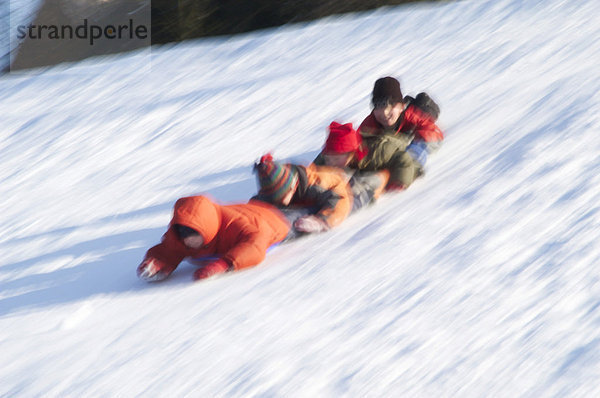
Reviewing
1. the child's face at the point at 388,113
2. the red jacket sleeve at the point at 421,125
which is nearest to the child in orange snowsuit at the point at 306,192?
the child's face at the point at 388,113

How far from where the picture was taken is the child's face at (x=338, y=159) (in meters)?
4.05

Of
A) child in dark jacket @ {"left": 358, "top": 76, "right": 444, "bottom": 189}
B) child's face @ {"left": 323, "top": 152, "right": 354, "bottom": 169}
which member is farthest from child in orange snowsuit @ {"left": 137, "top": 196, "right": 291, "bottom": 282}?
child in dark jacket @ {"left": 358, "top": 76, "right": 444, "bottom": 189}

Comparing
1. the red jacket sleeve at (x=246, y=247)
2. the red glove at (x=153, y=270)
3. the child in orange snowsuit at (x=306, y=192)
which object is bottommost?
the red glove at (x=153, y=270)

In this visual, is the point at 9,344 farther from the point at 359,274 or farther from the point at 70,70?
the point at 70,70

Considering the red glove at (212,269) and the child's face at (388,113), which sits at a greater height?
the child's face at (388,113)

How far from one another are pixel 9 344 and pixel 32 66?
738 cm

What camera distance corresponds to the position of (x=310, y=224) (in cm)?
364

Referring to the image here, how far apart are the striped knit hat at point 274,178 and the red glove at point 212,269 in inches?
16.1

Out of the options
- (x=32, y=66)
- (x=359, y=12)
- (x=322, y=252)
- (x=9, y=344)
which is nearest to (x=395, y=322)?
(x=322, y=252)

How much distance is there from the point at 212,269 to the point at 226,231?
189 millimetres

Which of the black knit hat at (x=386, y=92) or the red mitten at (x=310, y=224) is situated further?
the black knit hat at (x=386, y=92)

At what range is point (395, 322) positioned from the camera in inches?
110

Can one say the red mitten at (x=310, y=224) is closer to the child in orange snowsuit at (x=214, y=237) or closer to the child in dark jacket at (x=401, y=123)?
the child in orange snowsuit at (x=214, y=237)

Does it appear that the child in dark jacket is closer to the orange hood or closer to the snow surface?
the snow surface
